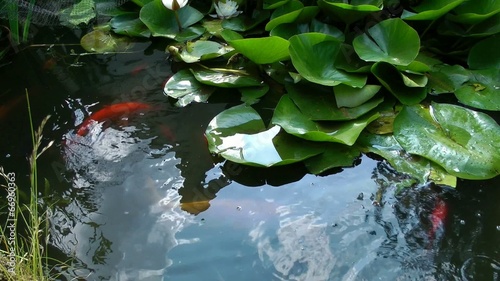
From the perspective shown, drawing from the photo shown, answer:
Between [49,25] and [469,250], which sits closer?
[469,250]

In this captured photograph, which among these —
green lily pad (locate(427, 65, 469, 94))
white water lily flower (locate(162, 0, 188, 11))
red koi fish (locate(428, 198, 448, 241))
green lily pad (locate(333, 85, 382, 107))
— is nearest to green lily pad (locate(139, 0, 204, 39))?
white water lily flower (locate(162, 0, 188, 11))

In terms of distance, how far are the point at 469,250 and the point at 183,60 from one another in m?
1.34

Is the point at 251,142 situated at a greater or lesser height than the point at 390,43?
lesser

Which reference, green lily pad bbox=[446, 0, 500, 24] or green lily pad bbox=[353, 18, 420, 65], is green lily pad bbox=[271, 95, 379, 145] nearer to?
green lily pad bbox=[353, 18, 420, 65]

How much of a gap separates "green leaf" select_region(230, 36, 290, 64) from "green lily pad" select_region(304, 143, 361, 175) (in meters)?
0.41

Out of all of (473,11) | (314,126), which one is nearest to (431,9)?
(473,11)

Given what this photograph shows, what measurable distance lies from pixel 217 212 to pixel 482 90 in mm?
1136

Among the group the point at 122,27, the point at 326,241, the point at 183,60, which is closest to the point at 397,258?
the point at 326,241

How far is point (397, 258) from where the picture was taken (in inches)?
66.2

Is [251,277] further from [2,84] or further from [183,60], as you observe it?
[2,84]

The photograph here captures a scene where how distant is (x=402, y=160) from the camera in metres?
1.92

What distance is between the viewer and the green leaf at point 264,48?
206 cm

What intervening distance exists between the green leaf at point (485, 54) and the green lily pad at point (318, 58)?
1.66 feet

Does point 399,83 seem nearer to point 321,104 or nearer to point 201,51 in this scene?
point 321,104
